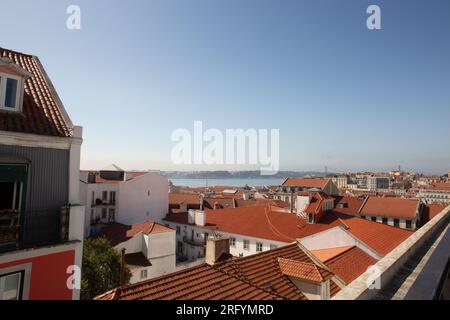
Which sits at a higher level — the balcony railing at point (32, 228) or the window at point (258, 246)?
the balcony railing at point (32, 228)

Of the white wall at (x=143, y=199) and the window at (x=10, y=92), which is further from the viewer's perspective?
the white wall at (x=143, y=199)

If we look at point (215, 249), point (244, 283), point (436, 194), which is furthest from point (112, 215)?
point (436, 194)

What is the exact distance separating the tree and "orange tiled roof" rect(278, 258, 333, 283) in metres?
13.4

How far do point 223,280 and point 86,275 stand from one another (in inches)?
533

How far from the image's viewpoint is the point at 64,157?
8516mm

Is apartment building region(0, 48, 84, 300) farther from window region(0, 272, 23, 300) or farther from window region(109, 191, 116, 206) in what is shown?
window region(109, 191, 116, 206)

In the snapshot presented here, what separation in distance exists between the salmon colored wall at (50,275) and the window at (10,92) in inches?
161

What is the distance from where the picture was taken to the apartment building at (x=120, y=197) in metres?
41.2

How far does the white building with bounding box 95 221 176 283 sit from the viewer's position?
2909 centimetres

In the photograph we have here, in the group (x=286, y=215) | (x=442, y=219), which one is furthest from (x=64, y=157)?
(x=286, y=215)

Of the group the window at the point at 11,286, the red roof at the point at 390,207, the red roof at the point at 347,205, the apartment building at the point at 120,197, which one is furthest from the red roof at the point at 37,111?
the red roof at the point at 390,207

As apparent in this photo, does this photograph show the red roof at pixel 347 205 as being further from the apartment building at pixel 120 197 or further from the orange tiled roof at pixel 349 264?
the orange tiled roof at pixel 349 264

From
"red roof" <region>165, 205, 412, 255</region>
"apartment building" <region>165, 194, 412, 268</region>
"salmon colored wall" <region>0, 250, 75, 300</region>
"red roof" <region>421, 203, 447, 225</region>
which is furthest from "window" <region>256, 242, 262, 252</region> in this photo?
"red roof" <region>421, 203, 447, 225</region>

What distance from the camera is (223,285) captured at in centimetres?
1046
